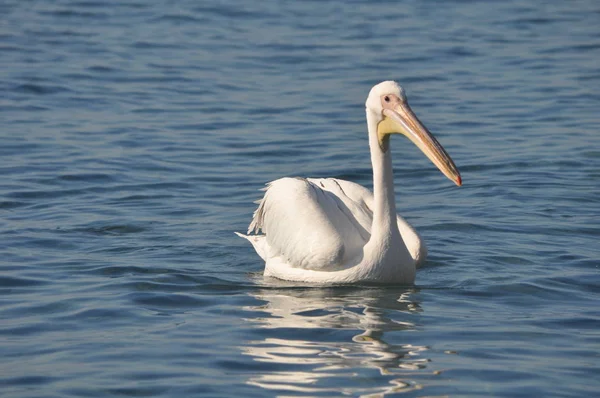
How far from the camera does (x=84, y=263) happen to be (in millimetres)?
6980

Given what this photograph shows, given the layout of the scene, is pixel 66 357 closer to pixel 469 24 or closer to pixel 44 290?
pixel 44 290

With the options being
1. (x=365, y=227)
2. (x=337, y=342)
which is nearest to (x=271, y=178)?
(x=365, y=227)

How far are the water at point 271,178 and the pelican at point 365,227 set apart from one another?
0.43 ft

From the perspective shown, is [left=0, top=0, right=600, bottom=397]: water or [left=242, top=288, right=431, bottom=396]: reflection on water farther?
[left=0, top=0, right=600, bottom=397]: water

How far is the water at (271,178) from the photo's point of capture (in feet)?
17.0

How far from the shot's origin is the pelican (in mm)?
6227

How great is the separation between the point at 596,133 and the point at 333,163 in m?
2.53

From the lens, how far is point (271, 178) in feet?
30.7

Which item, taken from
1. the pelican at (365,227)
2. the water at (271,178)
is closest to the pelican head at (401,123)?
the pelican at (365,227)

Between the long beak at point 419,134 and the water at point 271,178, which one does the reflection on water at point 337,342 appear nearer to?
the water at point 271,178

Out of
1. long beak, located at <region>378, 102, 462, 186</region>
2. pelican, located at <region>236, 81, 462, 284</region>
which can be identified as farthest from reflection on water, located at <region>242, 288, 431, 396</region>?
long beak, located at <region>378, 102, 462, 186</region>

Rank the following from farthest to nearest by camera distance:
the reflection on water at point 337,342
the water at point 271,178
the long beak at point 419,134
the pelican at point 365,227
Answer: the pelican at point 365,227 < the long beak at point 419,134 < the water at point 271,178 < the reflection on water at point 337,342

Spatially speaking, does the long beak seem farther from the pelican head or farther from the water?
the water

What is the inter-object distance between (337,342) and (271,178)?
4.06 meters
